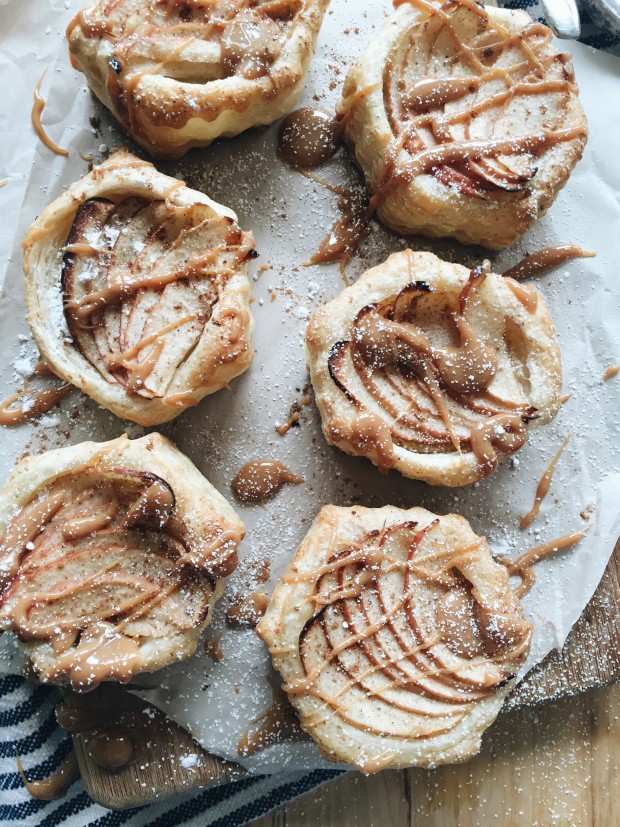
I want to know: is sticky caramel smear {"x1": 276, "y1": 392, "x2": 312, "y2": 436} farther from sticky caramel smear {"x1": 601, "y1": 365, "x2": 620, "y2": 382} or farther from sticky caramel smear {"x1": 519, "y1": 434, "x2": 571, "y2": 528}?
sticky caramel smear {"x1": 601, "y1": 365, "x2": 620, "y2": 382}

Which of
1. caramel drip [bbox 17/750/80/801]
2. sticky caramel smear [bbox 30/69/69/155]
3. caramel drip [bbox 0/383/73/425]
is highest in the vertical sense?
sticky caramel smear [bbox 30/69/69/155]

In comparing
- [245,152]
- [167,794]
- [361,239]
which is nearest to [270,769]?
[167,794]

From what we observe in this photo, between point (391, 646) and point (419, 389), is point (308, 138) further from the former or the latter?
point (391, 646)

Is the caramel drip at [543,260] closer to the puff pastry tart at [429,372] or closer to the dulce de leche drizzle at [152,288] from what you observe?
the puff pastry tart at [429,372]

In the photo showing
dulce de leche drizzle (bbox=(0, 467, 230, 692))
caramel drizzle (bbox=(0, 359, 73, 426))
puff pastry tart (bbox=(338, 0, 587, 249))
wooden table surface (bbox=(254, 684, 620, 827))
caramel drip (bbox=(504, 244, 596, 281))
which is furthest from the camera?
caramel drip (bbox=(504, 244, 596, 281))

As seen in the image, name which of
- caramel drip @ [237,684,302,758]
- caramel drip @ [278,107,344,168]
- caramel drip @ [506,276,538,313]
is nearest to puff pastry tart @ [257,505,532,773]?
caramel drip @ [237,684,302,758]

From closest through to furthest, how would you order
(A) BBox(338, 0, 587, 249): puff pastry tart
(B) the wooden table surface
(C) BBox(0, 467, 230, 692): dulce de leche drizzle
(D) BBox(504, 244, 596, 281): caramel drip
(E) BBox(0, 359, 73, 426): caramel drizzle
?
(C) BBox(0, 467, 230, 692): dulce de leche drizzle
(A) BBox(338, 0, 587, 249): puff pastry tart
(E) BBox(0, 359, 73, 426): caramel drizzle
(B) the wooden table surface
(D) BBox(504, 244, 596, 281): caramel drip

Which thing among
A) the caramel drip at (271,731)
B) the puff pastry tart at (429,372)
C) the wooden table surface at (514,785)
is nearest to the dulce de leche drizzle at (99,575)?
A: the caramel drip at (271,731)
